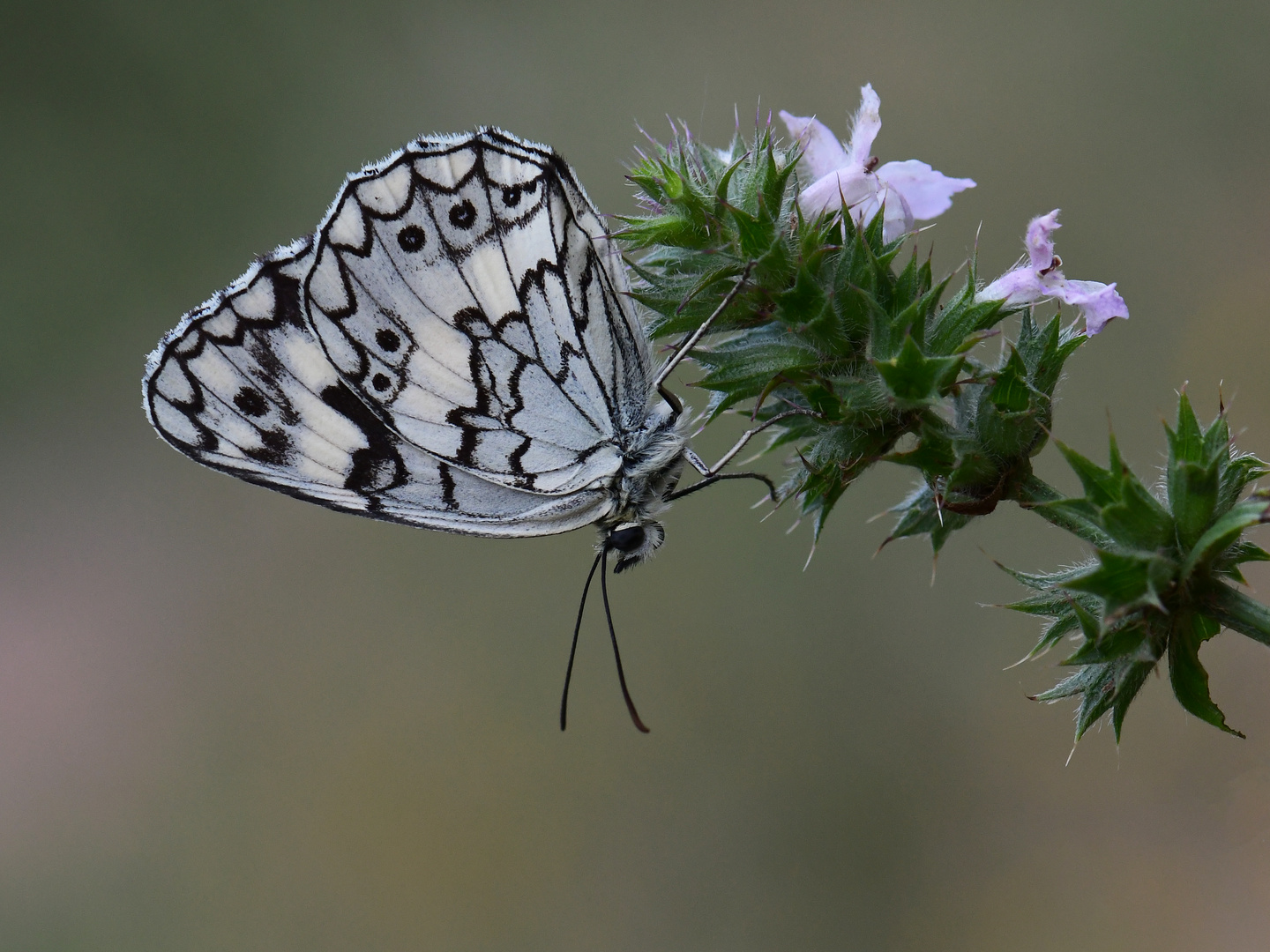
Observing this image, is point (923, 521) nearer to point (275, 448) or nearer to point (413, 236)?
point (413, 236)

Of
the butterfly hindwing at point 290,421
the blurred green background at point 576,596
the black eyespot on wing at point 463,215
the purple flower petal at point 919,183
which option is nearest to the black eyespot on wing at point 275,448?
the butterfly hindwing at point 290,421

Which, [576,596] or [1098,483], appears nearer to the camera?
[1098,483]

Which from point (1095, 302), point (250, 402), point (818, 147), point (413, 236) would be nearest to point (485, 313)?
point (413, 236)

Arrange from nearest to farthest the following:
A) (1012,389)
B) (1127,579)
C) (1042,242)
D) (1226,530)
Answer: (1226,530), (1127,579), (1012,389), (1042,242)

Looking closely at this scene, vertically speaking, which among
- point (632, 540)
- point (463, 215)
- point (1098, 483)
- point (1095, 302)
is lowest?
point (632, 540)

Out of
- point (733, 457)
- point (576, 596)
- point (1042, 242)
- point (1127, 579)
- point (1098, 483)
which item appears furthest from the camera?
point (576, 596)

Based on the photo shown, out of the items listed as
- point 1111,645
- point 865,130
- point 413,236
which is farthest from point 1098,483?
point 413,236

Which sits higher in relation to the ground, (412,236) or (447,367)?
(412,236)

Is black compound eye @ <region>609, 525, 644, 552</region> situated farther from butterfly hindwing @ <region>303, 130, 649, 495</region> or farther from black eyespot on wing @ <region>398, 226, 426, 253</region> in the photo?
black eyespot on wing @ <region>398, 226, 426, 253</region>
